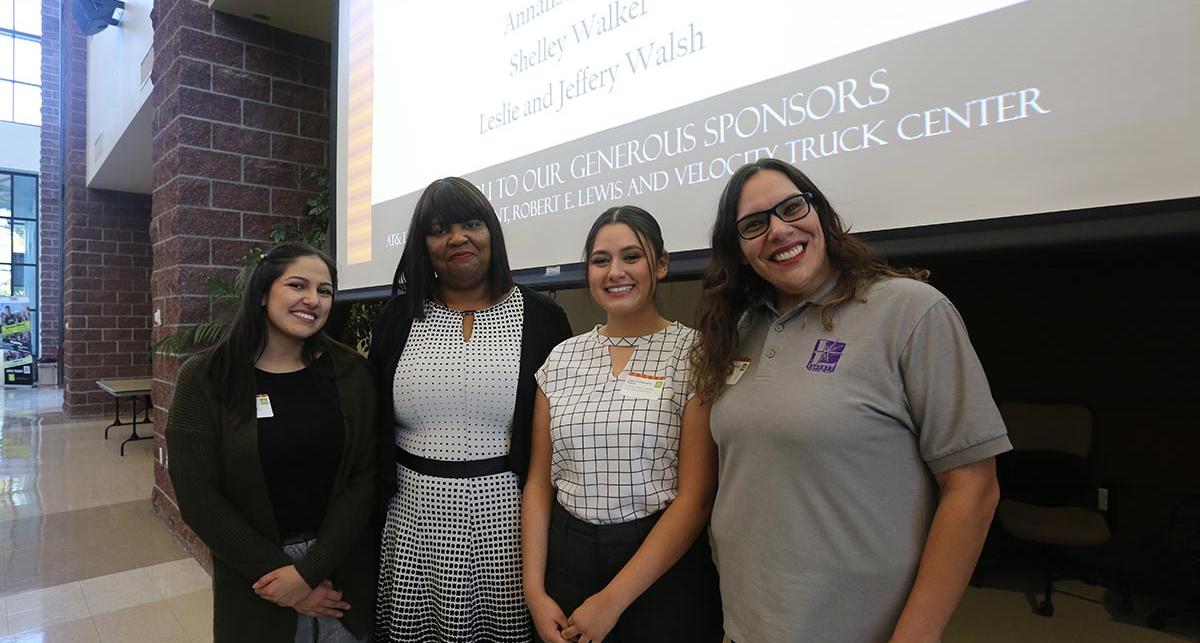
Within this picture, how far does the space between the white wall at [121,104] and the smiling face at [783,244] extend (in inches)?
215

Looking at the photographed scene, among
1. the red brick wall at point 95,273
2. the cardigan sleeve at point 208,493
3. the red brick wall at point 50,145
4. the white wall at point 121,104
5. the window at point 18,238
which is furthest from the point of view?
the window at point 18,238

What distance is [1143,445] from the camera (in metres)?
2.06

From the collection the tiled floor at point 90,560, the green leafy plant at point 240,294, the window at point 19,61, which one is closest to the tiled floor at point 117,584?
the tiled floor at point 90,560

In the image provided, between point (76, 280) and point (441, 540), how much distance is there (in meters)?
9.31

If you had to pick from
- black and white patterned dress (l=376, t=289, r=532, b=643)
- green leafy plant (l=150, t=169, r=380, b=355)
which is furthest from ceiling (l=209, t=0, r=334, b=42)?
black and white patterned dress (l=376, t=289, r=532, b=643)

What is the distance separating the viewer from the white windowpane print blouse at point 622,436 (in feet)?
3.62

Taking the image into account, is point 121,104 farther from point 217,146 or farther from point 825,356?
point 825,356

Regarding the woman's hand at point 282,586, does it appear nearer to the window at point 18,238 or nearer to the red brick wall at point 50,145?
the red brick wall at point 50,145

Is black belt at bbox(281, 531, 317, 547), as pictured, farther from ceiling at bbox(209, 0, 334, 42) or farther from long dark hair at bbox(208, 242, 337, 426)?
ceiling at bbox(209, 0, 334, 42)

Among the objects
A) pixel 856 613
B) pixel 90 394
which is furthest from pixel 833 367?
pixel 90 394

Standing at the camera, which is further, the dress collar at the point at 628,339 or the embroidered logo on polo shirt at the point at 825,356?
the dress collar at the point at 628,339

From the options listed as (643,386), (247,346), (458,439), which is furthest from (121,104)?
(643,386)

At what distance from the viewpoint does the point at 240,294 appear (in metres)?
3.21

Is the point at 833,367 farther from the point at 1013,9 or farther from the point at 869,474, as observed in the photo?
the point at 1013,9
